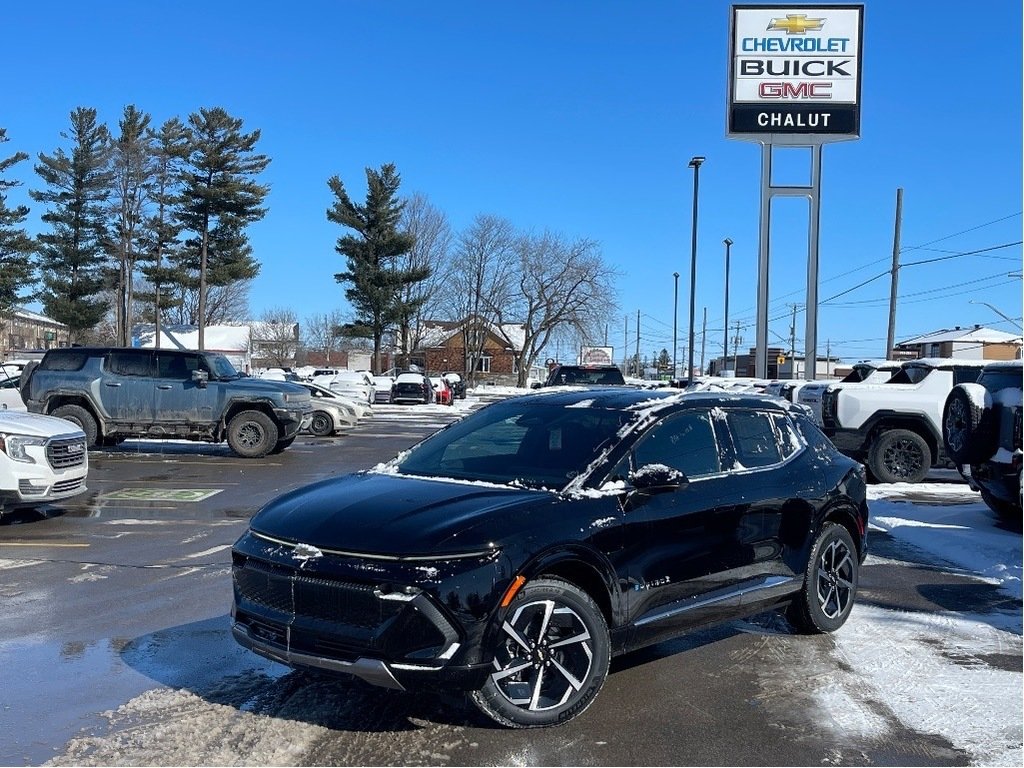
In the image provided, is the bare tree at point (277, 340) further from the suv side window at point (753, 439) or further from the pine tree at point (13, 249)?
the suv side window at point (753, 439)

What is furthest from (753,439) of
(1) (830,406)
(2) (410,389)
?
(2) (410,389)

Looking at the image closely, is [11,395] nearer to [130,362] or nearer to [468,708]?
[130,362]

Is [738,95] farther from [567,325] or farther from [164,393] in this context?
[567,325]

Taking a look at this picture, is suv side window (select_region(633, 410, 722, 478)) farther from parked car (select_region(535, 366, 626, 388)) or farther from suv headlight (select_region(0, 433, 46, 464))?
parked car (select_region(535, 366, 626, 388))

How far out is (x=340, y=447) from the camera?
20.9 metres

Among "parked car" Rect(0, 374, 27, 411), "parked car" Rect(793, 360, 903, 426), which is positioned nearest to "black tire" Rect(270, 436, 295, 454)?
"parked car" Rect(0, 374, 27, 411)

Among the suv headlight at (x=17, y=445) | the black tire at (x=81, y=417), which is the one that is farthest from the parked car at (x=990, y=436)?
the black tire at (x=81, y=417)

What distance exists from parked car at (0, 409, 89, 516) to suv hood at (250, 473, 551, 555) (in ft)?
18.9

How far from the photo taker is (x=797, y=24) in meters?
23.8

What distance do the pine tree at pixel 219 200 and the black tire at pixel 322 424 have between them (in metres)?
29.8

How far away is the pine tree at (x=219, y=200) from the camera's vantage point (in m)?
51.7

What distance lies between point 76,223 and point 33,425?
48.5 m

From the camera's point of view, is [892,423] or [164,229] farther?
[164,229]

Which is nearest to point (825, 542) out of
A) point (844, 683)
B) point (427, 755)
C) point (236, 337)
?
→ point (844, 683)
